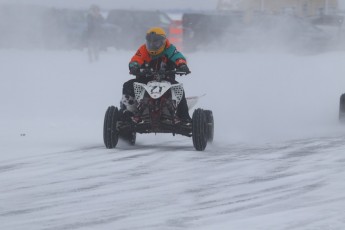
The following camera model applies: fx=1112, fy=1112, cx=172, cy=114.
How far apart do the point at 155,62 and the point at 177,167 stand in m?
2.54

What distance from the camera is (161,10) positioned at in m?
36.8

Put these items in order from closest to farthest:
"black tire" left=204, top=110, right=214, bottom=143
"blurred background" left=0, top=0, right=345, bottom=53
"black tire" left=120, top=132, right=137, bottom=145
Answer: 1. "black tire" left=204, top=110, right=214, bottom=143
2. "black tire" left=120, top=132, right=137, bottom=145
3. "blurred background" left=0, top=0, right=345, bottom=53

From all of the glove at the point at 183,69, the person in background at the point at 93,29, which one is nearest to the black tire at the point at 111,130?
the glove at the point at 183,69

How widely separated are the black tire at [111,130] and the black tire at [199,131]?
94 cm

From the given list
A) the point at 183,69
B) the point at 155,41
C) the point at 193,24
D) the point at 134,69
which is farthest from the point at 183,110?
the point at 193,24

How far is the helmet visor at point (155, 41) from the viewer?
13148 millimetres

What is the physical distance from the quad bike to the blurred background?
1925cm

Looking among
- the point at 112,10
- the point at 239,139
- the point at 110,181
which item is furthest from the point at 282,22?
the point at 110,181

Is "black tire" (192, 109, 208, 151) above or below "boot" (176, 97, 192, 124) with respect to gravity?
below

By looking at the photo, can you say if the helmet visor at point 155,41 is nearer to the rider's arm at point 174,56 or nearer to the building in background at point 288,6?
the rider's arm at point 174,56

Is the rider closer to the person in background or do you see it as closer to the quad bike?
the quad bike

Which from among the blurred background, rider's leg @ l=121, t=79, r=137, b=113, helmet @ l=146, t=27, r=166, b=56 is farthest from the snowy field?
the blurred background

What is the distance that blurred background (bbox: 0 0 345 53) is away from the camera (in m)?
33.9

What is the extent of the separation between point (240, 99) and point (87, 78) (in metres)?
6.06
